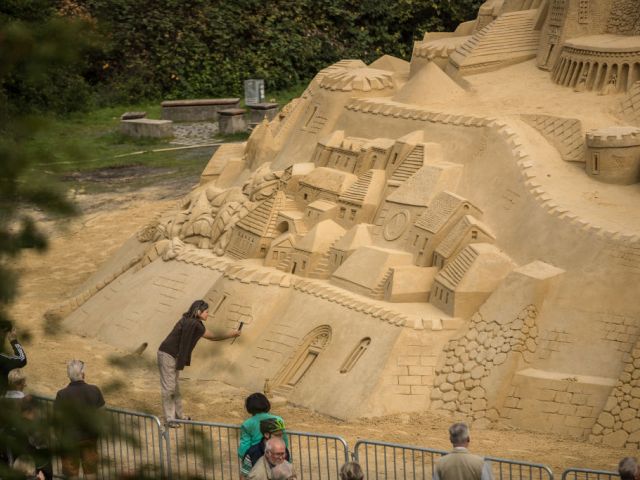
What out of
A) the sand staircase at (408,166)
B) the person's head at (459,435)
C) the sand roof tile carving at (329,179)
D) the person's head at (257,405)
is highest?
the person's head at (459,435)

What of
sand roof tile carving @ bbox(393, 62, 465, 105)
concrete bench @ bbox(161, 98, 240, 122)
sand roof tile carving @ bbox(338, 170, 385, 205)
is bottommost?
concrete bench @ bbox(161, 98, 240, 122)

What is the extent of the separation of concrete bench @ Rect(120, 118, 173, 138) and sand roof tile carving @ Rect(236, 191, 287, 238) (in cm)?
1366

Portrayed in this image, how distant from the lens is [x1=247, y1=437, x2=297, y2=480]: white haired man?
32.2 feet

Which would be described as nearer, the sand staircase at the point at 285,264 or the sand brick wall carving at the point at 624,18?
the sand staircase at the point at 285,264

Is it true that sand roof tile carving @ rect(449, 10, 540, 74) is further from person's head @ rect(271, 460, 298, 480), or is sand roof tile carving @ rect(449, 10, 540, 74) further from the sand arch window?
person's head @ rect(271, 460, 298, 480)

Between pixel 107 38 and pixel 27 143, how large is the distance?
0.53 m

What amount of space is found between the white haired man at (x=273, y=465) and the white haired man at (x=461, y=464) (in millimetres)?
1106

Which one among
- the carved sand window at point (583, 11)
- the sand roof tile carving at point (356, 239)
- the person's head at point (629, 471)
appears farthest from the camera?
the carved sand window at point (583, 11)

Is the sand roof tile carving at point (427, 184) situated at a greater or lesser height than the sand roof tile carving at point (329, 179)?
greater

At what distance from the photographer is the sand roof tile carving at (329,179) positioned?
59.7ft

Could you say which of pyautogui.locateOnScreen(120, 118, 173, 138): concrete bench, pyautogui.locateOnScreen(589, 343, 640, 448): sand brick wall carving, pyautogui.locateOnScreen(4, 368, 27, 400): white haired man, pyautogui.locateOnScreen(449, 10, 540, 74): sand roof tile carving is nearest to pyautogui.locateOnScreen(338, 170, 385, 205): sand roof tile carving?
pyautogui.locateOnScreen(449, 10, 540, 74): sand roof tile carving

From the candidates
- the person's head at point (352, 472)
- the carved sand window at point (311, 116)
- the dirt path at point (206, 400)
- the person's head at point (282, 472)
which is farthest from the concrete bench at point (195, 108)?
the person's head at point (352, 472)

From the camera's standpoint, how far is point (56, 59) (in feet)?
17.5

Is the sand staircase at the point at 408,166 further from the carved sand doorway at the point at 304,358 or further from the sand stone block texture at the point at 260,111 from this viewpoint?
the sand stone block texture at the point at 260,111
